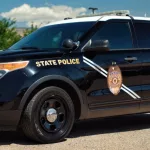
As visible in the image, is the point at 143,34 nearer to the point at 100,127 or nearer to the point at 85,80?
the point at 85,80

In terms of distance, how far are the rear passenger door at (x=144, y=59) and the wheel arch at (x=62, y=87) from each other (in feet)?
3.87

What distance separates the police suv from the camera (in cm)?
568

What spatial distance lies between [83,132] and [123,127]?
0.86 metres

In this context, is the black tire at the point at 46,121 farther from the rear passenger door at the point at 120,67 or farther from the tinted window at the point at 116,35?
the tinted window at the point at 116,35

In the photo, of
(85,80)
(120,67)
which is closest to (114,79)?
(120,67)

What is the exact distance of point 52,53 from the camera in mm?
6023

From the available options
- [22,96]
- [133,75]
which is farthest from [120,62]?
[22,96]

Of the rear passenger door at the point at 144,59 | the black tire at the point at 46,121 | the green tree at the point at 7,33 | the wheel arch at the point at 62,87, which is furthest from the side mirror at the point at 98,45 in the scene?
the green tree at the point at 7,33

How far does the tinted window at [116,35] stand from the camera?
6699 mm

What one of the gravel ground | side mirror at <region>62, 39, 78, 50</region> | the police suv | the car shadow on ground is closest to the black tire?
the police suv

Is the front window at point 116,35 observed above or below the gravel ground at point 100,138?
above

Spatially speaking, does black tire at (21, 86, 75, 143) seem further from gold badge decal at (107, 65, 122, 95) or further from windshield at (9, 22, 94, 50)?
windshield at (9, 22, 94, 50)

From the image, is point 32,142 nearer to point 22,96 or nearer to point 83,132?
point 22,96

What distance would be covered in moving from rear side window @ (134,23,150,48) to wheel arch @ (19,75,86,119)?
5.01 feet
